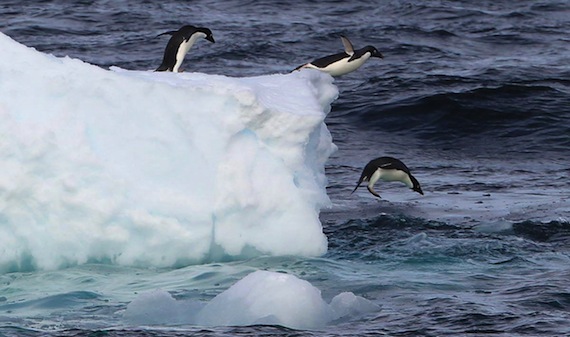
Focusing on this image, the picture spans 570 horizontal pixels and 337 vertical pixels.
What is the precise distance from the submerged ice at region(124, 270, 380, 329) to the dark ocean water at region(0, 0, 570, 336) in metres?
0.14

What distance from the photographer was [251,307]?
311 inches

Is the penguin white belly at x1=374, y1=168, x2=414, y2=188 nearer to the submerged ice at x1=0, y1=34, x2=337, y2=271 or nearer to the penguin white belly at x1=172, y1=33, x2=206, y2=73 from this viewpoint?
the penguin white belly at x1=172, y1=33, x2=206, y2=73

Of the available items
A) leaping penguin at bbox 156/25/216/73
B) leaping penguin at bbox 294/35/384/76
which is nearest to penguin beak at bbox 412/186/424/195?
leaping penguin at bbox 156/25/216/73

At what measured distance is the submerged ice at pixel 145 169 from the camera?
9055 mm

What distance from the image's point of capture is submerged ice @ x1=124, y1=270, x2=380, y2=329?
25.8 feet

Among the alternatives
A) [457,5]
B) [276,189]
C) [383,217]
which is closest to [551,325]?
[276,189]

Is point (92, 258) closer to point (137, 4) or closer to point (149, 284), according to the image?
point (149, 284)

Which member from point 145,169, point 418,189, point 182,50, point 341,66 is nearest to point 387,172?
point 418,189

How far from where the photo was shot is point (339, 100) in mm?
18750

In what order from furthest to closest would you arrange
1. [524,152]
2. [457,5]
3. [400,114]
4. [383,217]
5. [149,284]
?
1. [457,5]
2. [400,114]
3. [524,152]
4. [383,217]
5. [149,284]

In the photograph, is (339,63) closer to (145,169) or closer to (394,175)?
(394,175)

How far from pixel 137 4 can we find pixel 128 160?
18.3 meters

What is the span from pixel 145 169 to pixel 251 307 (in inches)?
69.1

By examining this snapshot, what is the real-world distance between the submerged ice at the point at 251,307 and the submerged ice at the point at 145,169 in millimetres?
1180
